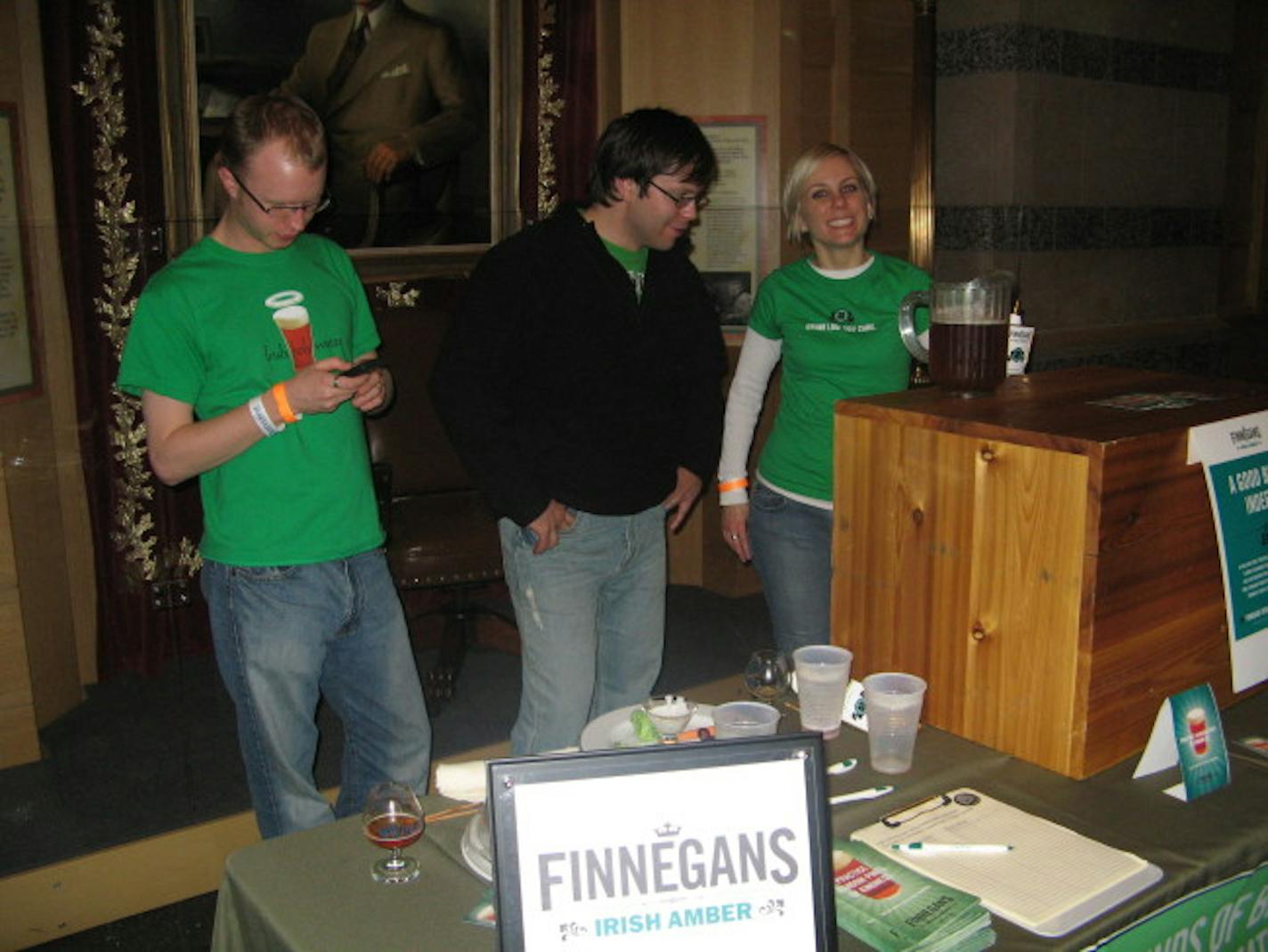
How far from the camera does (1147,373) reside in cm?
198

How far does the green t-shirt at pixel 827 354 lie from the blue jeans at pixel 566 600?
0.32 meters

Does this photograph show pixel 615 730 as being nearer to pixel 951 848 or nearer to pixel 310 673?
pixel 951 848

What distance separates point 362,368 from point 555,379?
340mm

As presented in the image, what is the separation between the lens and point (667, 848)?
1153 millimetres

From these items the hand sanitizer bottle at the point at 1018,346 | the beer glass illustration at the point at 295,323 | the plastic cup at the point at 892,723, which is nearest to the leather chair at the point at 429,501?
the beer glass illustration at the point at 295,323

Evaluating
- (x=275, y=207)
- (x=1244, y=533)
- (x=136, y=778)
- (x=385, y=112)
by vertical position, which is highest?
(x=385, y=112)

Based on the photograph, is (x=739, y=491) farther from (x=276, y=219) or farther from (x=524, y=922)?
(x=524, y=922)

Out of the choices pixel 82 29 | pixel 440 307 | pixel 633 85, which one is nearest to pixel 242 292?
pixel 82 29

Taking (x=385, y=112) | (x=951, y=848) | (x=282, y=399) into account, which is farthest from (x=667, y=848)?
(x=385, y=112)

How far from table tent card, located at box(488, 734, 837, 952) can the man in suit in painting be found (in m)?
3.10

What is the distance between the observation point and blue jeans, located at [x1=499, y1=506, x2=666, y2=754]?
2215mm

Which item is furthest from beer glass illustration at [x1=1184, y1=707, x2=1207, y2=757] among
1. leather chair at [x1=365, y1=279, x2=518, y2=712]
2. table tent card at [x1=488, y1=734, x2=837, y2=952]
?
leather chair at [x1=365, y1=279, x2=518, y2=712]

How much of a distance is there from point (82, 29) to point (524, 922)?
3251 mm

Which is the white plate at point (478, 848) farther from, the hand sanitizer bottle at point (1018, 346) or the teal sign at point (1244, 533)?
the hand sanitizer bottle at point (1018, 346)
